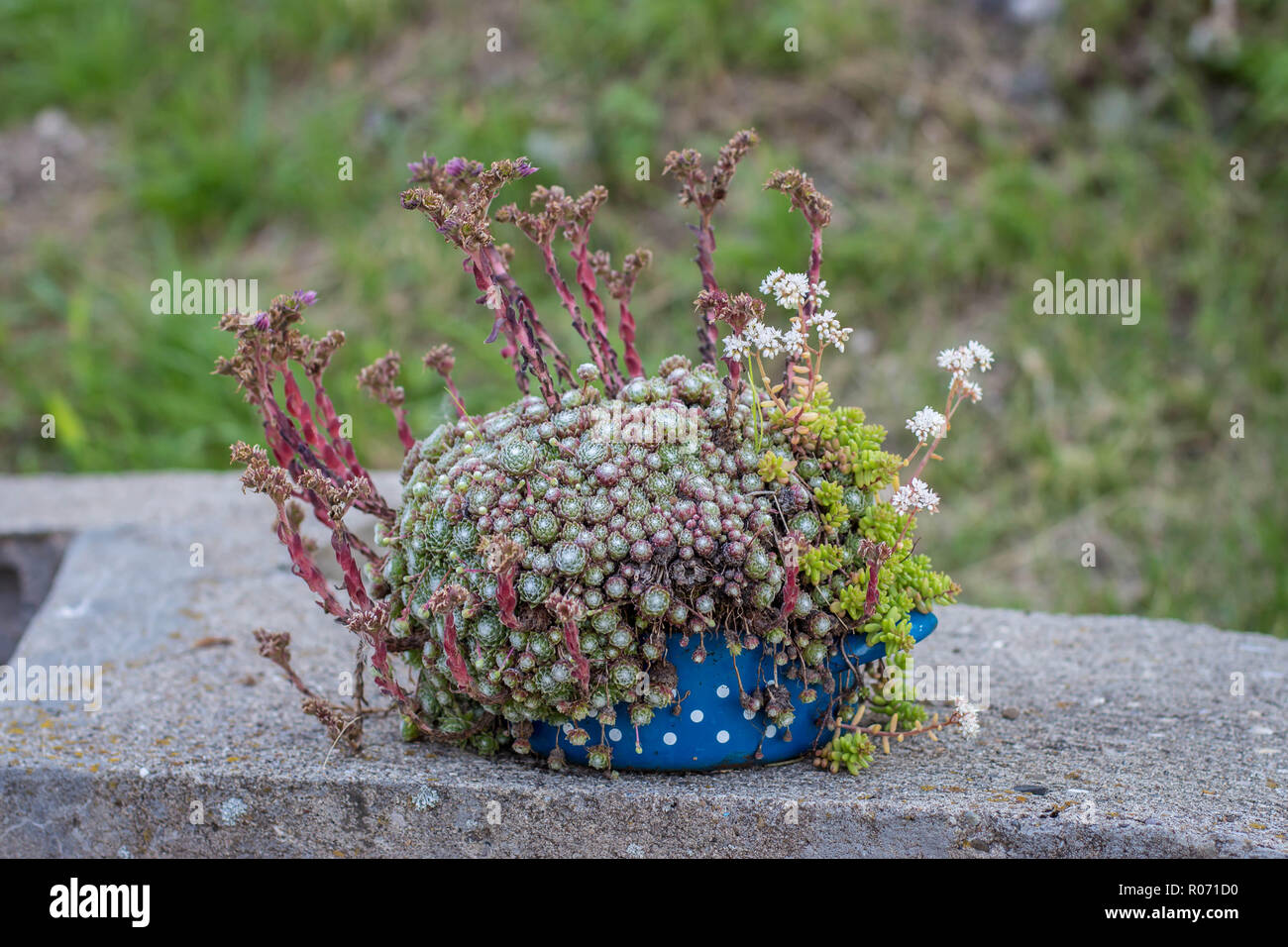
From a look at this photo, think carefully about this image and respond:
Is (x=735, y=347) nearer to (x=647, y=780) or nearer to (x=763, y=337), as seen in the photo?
(x=763, y=337)

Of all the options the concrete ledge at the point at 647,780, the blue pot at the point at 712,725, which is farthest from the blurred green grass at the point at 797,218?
the blue pot at the point at 712,725

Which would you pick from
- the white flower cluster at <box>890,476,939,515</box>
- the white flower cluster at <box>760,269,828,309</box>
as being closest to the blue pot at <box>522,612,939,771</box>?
the white flower cluster at <box>890,476,939,515</box>

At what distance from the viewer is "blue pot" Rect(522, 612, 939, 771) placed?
1.99 meters

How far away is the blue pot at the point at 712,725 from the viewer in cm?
199

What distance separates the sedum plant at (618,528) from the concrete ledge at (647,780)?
0.36 ft

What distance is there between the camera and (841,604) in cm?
198

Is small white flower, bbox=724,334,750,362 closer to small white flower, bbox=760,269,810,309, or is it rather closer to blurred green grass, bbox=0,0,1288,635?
small white flower, bbox=760,269,810,309

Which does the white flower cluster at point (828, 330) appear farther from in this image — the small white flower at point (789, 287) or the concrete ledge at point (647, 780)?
the concrete ledge at point (647, 780)

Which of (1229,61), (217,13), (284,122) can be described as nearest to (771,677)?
(1229,61)

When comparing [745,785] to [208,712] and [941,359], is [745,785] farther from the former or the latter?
[208,712]

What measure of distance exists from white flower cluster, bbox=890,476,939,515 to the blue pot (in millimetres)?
208

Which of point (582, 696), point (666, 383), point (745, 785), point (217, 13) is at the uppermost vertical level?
point (217, 13)

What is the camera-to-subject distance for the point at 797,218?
5.02 meters
